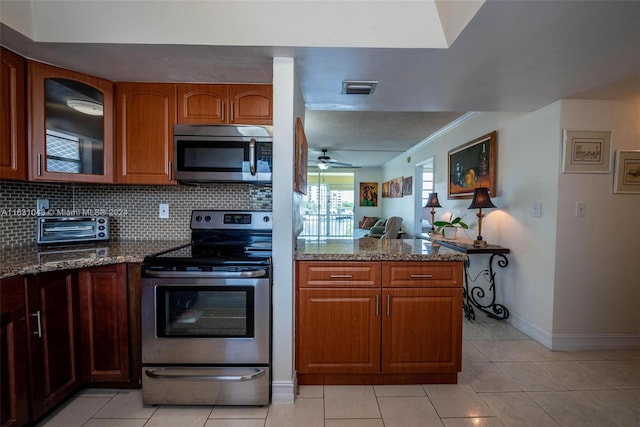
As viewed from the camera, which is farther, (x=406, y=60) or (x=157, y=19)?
(x=406, y=60)

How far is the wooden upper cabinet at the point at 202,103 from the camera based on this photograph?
197 centimetres

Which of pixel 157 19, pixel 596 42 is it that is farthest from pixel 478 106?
pixel 157 19

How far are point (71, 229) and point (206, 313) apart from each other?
1.21m

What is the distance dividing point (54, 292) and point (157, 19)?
5.00 feet

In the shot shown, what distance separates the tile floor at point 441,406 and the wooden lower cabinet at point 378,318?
0.14 meters

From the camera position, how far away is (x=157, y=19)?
4.82ft

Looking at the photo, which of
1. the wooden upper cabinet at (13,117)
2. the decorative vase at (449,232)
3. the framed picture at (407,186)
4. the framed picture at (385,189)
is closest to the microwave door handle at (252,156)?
the wooden upper cabinet at (13,117)

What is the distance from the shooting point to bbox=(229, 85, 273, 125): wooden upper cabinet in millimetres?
1971

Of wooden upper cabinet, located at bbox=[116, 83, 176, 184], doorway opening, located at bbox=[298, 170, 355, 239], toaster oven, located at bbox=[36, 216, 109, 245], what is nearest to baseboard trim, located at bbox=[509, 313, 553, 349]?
wooden upper cabinet, located at bbox=[116, 83, 176, 184]

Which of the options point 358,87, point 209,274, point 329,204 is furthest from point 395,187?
point 209,274

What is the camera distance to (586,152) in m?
2.29

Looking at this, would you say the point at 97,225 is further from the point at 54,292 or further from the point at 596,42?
the point at 596,42

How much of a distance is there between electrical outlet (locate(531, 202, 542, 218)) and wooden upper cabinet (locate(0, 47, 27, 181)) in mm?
3732

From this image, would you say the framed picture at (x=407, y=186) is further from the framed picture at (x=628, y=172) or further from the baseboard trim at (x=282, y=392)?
the baseboard trim at (x=282, y=392)
